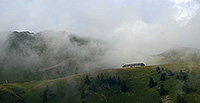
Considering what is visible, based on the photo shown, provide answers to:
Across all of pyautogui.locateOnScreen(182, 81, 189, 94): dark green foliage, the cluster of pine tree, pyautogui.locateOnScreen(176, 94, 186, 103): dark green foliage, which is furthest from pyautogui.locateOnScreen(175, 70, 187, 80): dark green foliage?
pyautogui.locateOnScreen(176, 94, 186, 103): dark green foliage

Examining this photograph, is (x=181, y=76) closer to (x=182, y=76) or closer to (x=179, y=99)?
(x=182, y=76)

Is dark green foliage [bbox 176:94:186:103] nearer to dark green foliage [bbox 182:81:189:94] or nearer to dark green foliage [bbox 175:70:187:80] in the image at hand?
dark green foliage [bbox 182:81:189:94]

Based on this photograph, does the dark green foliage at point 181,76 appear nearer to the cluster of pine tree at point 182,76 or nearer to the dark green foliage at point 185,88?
the cluster of pine tree at point 182,76

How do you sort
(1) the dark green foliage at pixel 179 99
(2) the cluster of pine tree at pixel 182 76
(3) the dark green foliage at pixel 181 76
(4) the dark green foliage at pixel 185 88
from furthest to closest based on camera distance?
(3) the dark green foliage at pixel 181 76 → (2) the cluster of pine tree at pixel 182 76 → (4) the dark green foliage at pixel 185 88 → (1) the dark green foliage at pixel 179 99

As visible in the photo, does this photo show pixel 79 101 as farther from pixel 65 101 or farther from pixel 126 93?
pixel 126 93

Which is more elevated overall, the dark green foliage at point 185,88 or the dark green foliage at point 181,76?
the dark green foliage at point 181,76

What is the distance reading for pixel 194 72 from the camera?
605 ft

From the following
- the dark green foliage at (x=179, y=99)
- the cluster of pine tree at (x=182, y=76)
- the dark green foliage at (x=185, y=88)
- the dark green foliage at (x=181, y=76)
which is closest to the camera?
the dark green foliage at (x=179, y=99)

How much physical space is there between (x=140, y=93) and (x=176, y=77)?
32496 mm

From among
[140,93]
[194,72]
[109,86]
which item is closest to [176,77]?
[194,72]

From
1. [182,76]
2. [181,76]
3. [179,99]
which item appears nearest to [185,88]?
[179,99]

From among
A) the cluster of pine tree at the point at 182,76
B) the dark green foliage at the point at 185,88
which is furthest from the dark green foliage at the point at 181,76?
the dark green foliage at the point at 185,88

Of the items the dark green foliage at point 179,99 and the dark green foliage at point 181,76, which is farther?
the dark green foliage at point 181,76

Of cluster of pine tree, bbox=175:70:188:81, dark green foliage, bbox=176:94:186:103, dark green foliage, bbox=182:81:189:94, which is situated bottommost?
dark green foliage, bbox=176:94:186:103
